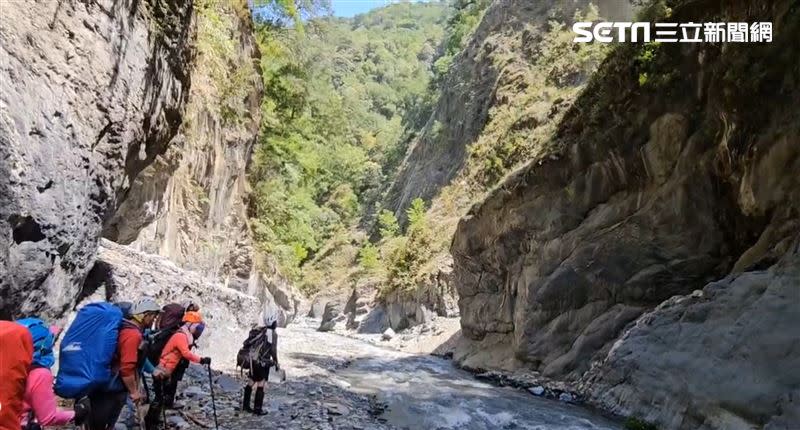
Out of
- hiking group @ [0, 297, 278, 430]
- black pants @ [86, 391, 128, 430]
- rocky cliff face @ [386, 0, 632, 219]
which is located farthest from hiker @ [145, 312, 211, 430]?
rocky cliff face @ [386, 0, 632, 219]

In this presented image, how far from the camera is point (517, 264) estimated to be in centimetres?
1994

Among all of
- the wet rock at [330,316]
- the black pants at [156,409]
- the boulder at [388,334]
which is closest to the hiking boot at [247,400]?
the black pants at [156,409]

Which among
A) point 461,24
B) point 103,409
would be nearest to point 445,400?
point 103,409

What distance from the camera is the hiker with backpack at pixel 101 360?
4113 millimetres

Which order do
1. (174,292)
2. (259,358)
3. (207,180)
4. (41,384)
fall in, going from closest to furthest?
(41,384), (259,358), (174,292), (207,180)

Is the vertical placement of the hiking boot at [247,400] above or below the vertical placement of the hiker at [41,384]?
below

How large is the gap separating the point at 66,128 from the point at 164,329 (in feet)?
9.39

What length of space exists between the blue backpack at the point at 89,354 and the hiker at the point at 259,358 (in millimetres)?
3758

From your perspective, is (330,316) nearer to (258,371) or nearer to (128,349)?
(258,371)

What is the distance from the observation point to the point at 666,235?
1377 cm

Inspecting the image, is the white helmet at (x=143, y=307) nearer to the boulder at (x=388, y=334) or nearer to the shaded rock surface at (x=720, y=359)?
the shaded rock surface at (x=720, y=359)

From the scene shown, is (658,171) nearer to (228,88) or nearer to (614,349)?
(614,349)

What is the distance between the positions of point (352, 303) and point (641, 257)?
30812 mm

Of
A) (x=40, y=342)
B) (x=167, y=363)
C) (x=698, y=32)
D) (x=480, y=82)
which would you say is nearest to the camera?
(x=40, y=342)
